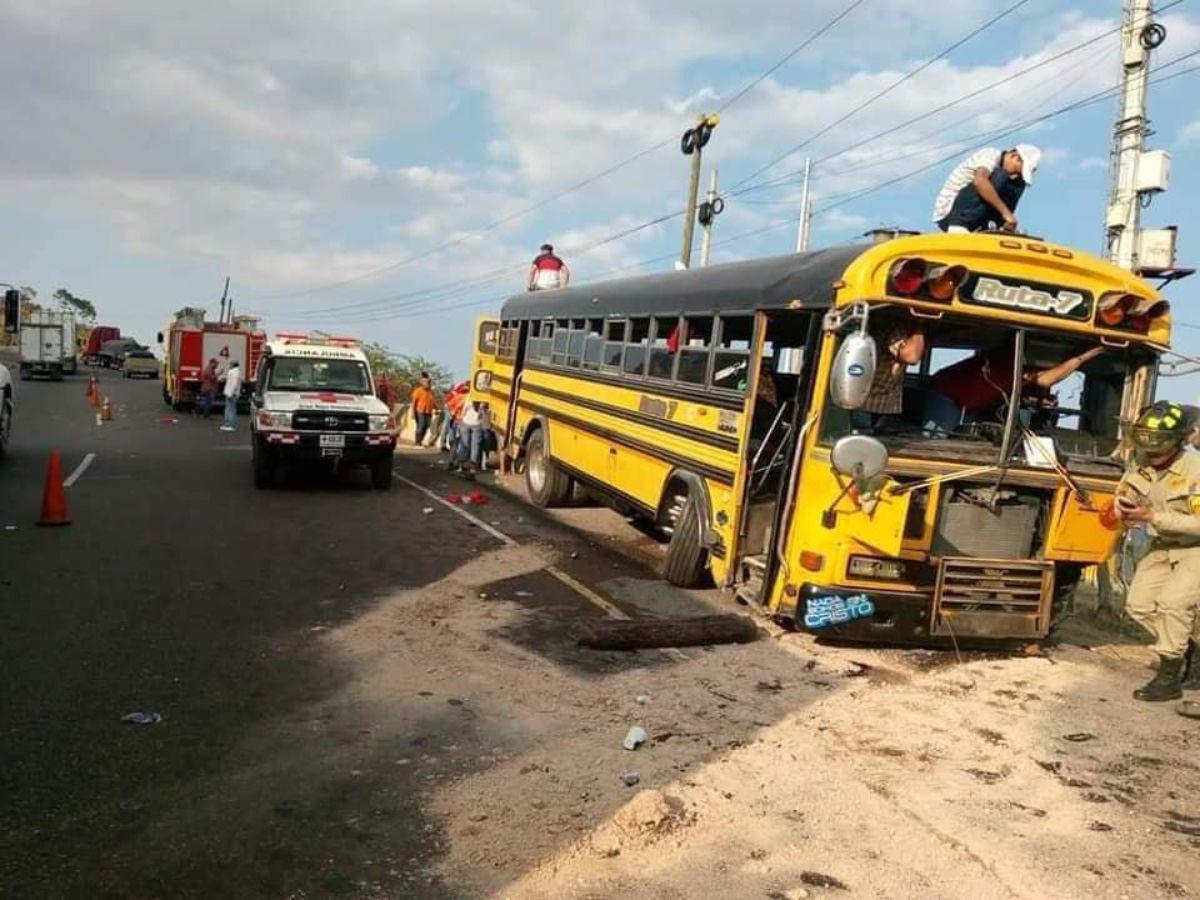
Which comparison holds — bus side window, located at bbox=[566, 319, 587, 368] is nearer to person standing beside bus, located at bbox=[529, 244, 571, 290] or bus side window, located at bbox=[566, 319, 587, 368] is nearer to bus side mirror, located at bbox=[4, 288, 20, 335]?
person standing beside bus, located at bbox=[529, 244, 571, 290]

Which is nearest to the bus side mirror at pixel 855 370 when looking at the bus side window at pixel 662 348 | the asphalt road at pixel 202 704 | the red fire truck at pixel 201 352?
the asphalt road at pixel 202 704

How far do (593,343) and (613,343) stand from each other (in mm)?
660

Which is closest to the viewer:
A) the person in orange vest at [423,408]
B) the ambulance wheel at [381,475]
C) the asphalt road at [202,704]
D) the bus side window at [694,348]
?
the asphalt road at [202,704]

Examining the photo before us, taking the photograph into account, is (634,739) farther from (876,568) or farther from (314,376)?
(314,376)

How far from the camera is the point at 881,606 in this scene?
20.6 ft

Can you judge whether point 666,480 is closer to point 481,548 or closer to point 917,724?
point 481,548

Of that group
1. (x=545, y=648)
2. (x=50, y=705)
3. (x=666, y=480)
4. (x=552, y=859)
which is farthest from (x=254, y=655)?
(x=666, y=480)

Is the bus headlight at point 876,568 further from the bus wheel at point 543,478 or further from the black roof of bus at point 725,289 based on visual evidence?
the bus wheel at point 543,478

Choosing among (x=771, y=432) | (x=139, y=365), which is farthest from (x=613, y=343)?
(x=139, y=365)

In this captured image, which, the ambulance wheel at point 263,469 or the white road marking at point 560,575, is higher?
the ambulance wheel at point 263,469

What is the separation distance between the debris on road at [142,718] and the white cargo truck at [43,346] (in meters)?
44.9

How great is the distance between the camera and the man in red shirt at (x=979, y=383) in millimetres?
6457

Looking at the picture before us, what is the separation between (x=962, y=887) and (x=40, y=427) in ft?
77.4

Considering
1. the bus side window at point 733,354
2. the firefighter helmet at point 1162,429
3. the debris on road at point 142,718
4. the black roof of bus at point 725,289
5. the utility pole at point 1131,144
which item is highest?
the utility pole at point 1131,144
